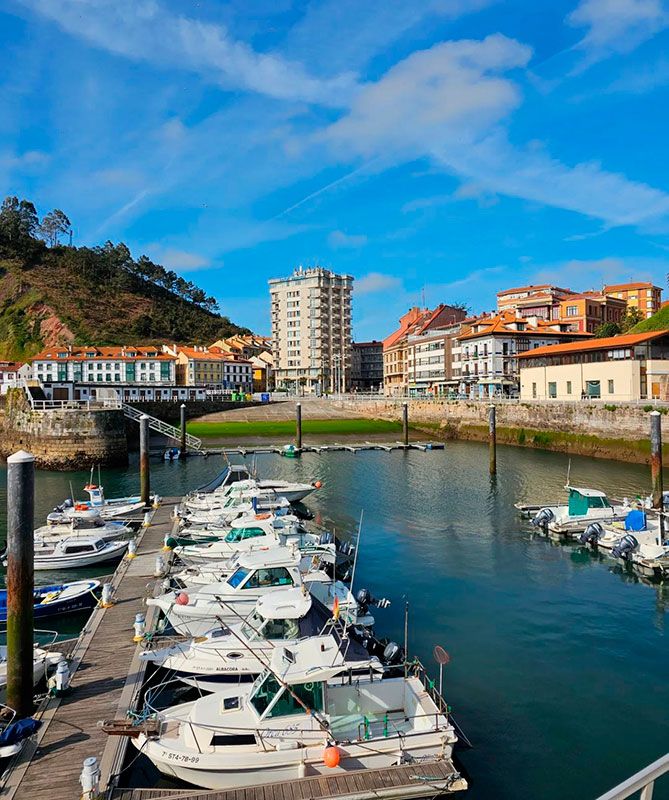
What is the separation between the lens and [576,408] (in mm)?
67750

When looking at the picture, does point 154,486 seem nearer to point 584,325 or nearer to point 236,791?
point 236,791

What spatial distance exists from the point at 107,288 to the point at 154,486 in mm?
148409

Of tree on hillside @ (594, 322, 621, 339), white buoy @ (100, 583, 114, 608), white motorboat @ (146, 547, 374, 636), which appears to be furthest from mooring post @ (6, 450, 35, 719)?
tree on hillside @ (594, 322, 621, 339)

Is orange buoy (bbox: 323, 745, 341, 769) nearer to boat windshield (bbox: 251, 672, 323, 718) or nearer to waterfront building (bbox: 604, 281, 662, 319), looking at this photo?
boat windshield (bbox: 251, 672, 323, 718)

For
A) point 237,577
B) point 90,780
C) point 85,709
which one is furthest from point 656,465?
point 90,780

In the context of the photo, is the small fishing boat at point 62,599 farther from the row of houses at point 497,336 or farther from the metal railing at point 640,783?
the row of houses at point 497,336

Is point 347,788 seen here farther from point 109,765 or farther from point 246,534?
point 246,534

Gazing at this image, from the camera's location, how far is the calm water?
13.3m

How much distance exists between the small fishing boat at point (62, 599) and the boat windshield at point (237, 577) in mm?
5460

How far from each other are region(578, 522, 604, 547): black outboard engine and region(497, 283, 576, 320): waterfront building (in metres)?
106

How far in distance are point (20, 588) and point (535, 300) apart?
138796mm

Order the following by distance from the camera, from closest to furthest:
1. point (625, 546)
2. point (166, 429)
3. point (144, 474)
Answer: point (625, 546) < point (144, 474) < point (166, 429)

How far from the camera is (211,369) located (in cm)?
14100

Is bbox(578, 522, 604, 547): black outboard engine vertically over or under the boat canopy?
under
